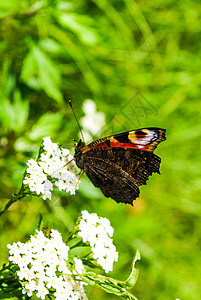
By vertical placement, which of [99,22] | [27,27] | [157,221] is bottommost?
[157,221]

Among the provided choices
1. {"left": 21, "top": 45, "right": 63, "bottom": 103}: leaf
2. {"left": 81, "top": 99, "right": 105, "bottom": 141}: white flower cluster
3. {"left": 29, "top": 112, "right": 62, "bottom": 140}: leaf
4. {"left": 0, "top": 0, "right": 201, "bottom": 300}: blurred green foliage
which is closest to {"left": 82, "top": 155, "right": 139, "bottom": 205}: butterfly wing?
{"left": 0, "top": 0, "right": 201, "bottom": 300}: blurred green foliage

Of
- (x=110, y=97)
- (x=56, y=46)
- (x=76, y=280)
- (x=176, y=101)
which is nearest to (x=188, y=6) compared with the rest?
(x=176, y=101)

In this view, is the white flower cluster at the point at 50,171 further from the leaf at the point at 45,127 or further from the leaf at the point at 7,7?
the leaf at the point at 7,7

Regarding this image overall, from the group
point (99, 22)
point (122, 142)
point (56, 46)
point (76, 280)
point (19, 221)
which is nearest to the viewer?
point (76, 280)

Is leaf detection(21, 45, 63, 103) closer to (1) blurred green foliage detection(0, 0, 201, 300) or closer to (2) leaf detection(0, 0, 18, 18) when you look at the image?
(1) blurred green foliage detection(0, 0, 201, 300)

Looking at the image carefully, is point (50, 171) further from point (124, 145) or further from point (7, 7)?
point (7, 7)

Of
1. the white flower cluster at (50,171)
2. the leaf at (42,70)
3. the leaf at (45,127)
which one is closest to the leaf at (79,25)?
the leaf at (42,70)

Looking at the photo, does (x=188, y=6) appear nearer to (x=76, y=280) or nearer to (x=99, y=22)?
(x=99, y=22)
